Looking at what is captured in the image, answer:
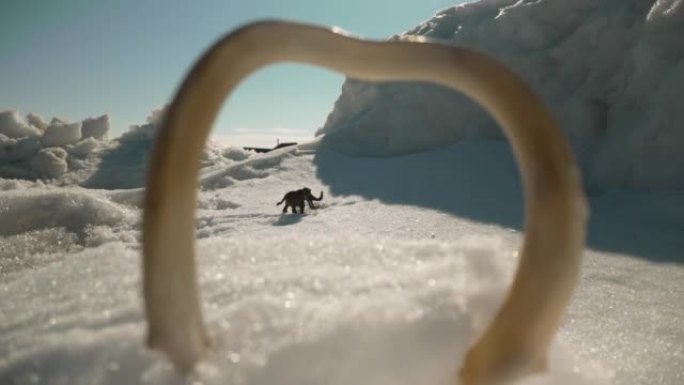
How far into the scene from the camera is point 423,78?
0.74 metres

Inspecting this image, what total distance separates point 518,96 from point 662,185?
12.9ft

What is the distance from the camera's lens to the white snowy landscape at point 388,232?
2.76 feet

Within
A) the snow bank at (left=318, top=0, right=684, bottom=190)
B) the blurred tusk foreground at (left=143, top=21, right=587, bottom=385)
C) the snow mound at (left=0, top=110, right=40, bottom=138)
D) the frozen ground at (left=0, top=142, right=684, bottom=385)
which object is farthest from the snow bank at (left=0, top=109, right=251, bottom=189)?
the blurred tusk foreground at (left=143, top=21, right=587, bottom=385)

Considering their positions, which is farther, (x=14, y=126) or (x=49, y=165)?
(x=14, y=126)

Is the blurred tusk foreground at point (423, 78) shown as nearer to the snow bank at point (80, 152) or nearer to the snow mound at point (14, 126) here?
the snow bank at point (80, 152)

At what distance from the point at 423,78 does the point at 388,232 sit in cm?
265

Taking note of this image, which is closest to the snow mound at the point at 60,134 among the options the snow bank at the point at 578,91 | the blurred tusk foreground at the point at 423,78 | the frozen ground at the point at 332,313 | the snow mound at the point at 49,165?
the snow mound at the point at 49,165

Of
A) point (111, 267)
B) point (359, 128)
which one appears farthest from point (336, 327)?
point (359, 128)

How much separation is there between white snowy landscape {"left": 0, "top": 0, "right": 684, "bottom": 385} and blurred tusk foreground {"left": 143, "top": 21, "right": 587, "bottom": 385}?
12 cm

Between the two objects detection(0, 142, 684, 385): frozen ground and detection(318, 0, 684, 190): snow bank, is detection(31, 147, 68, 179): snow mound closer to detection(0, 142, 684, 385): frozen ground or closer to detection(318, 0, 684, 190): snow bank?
detection(318, 0, 684, 190): snow bank

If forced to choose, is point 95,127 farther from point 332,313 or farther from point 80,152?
point 332,313

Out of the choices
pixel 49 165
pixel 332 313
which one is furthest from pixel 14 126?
pixel 332 313

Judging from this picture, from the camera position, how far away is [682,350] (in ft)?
5.24

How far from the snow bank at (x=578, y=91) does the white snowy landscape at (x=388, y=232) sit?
0.02 m
